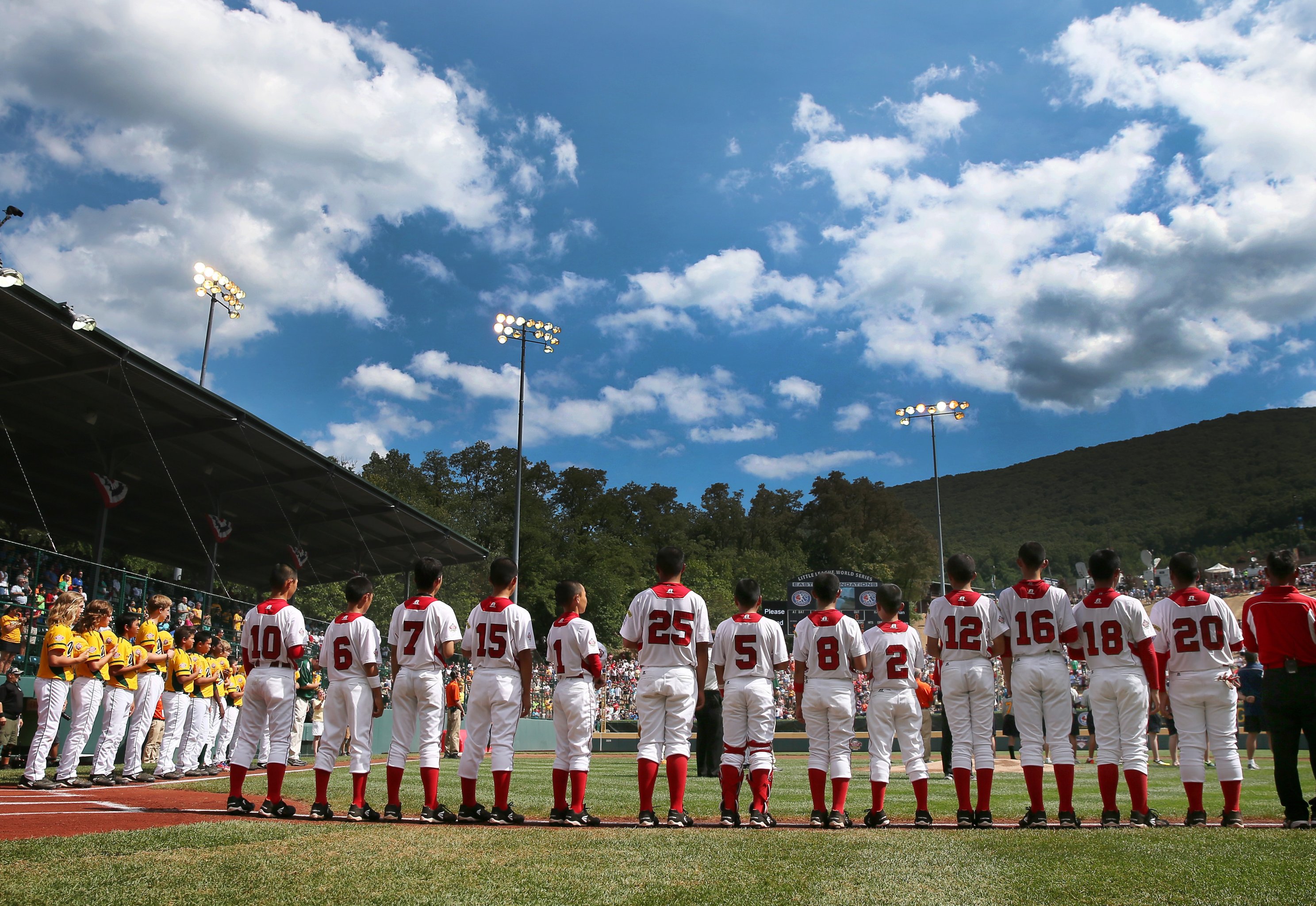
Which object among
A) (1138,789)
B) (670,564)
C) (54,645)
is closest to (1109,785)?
(1138,789)

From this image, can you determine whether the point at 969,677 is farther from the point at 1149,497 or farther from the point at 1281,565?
the point at 1149,497

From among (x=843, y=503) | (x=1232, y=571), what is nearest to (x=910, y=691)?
(x=1232, y=571)

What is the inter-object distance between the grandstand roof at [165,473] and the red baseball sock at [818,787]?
14.9m

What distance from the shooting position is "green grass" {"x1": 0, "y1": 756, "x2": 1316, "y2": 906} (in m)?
3.92

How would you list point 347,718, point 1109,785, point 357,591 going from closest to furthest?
point 1109,785, point 347,718, point 357,591

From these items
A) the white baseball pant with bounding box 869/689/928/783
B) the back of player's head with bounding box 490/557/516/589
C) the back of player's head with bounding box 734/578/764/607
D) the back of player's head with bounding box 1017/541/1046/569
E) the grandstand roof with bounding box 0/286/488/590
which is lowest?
the white baseball pant with bounding box 869/689/928/783

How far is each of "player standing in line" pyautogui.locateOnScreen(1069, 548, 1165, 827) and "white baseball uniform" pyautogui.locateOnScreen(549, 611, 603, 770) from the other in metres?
3.82

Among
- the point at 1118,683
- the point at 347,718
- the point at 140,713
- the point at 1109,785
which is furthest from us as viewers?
the point at 140,713

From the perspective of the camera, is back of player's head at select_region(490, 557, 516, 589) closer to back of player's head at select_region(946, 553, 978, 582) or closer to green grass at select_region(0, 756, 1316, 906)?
green grass at select_region(0, 756, 1316, 906)

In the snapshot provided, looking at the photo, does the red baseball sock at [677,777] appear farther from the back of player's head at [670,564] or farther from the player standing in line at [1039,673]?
the player standing in line at [1039,673]

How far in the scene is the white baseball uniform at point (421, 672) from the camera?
6934 millimetres

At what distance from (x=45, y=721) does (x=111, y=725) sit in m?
0.74

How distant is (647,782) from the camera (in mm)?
6594

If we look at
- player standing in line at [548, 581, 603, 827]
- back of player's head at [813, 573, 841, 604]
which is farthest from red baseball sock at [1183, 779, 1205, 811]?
player standing in line at [548, 581, 603, 827]
